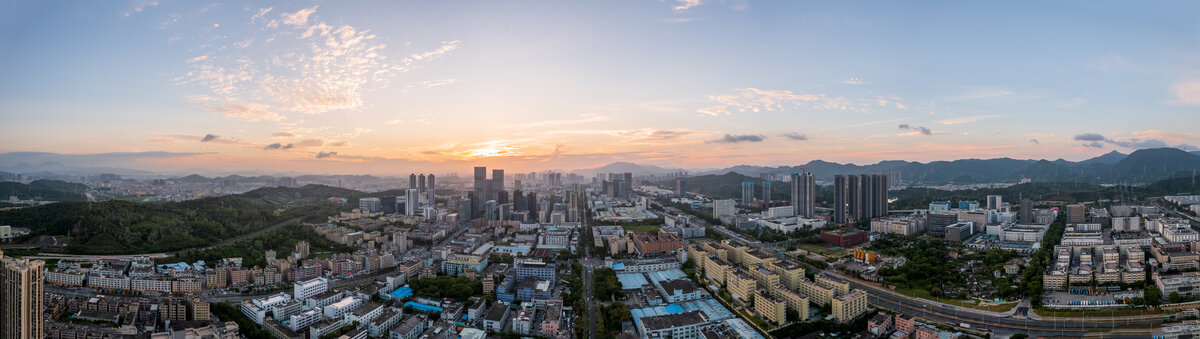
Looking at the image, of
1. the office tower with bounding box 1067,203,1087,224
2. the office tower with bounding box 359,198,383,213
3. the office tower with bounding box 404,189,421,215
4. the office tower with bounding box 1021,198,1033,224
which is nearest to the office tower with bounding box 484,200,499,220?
the office tower with bounding box 404,189,421,215

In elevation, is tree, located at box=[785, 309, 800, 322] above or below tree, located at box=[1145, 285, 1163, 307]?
below

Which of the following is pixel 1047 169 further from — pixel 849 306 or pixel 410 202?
pixel 410 202

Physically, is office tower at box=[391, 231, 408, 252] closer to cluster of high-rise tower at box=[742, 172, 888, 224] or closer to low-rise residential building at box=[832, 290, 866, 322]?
low-rise residential building at box=[832, 290, 866, 322]

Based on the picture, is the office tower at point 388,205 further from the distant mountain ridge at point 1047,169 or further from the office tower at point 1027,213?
the office tower at point 1027,213

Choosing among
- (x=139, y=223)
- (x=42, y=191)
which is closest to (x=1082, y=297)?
(x=139, y=223)

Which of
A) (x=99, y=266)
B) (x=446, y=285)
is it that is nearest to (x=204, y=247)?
(x=99, y=266)
